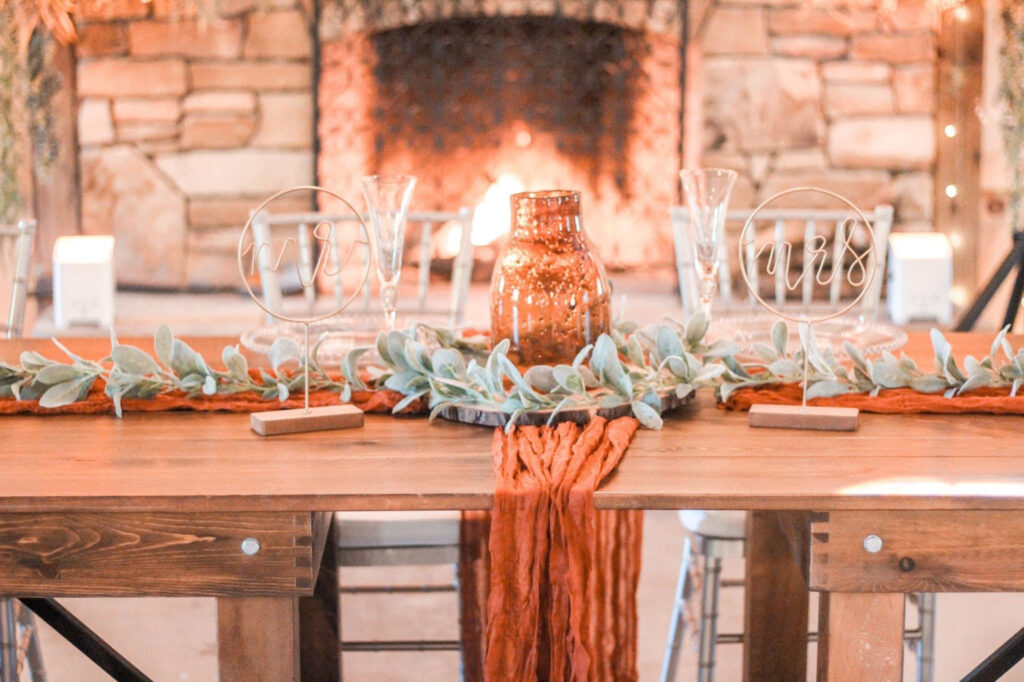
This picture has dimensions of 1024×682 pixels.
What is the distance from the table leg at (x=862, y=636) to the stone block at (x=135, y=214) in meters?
3.08

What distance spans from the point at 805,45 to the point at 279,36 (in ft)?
5.39

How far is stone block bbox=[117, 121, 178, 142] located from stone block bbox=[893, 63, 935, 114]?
2.28m

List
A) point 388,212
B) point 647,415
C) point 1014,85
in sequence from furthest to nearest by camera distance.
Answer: point 1014,85 → point 388,212 → point 647,415

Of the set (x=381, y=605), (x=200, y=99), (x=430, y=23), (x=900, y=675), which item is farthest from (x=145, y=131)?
(x=900, y=675)

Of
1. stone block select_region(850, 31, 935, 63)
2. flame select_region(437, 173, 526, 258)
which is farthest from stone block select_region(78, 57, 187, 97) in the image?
stone block select_region(850, 31, 935, 63)

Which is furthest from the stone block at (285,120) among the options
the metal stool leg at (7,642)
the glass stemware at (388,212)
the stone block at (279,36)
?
the glass stemware at (388,212)

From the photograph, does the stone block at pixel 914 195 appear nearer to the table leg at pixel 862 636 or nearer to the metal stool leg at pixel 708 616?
the metal stool leg at pixel 708 616

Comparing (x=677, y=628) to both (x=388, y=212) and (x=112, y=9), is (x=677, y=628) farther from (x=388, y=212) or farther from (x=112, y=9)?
(x=112, y=9)

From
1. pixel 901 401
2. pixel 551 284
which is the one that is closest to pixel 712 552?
pixel 901 401

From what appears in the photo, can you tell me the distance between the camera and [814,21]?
141 inches

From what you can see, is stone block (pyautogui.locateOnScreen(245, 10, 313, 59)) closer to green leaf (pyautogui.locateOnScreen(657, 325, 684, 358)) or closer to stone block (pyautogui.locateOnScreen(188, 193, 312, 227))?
stone block (pyautogui.locateOnScreen(188, 193, 312, 227))

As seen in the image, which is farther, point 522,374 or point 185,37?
Answer: point 185,37

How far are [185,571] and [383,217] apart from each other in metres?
0.53

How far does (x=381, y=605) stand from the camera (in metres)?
2.33
